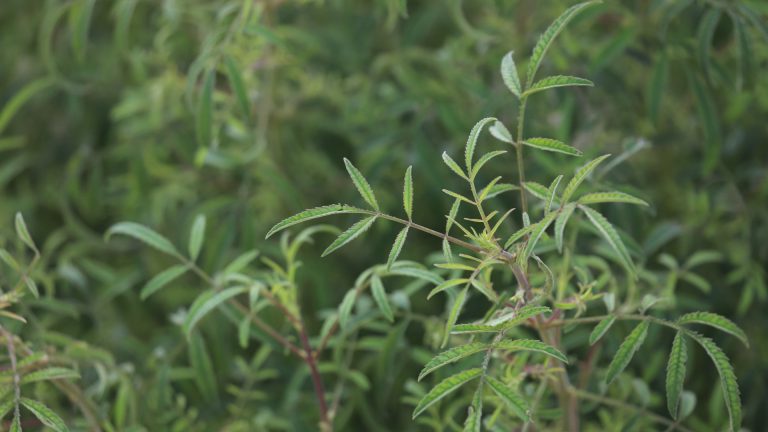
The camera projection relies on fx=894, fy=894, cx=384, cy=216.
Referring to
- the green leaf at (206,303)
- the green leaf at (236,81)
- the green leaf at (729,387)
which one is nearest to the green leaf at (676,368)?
the green leaf at (729,387)

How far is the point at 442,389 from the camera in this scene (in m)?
0.51

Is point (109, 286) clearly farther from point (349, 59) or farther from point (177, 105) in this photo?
point (349, 59)

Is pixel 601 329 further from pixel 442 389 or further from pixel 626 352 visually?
pixel 442 389

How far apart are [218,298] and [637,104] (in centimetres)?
61

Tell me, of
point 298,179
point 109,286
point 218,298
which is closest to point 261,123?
point 298,179

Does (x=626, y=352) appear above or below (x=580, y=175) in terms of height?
below

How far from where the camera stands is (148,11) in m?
1.36

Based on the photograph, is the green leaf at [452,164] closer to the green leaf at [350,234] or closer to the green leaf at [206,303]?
the green leaf at [350,234]

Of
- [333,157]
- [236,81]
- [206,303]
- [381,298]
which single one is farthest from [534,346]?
[333,157]

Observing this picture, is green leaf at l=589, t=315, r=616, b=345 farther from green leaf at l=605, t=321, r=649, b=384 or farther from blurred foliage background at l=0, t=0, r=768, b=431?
blurred foliage background at l=0, t=0, r=768, b=431

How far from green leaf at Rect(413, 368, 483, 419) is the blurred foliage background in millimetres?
233

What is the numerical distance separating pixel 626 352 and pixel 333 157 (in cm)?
63

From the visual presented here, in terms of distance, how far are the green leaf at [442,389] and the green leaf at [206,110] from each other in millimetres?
397

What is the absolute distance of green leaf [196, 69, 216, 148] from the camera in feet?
2.59
